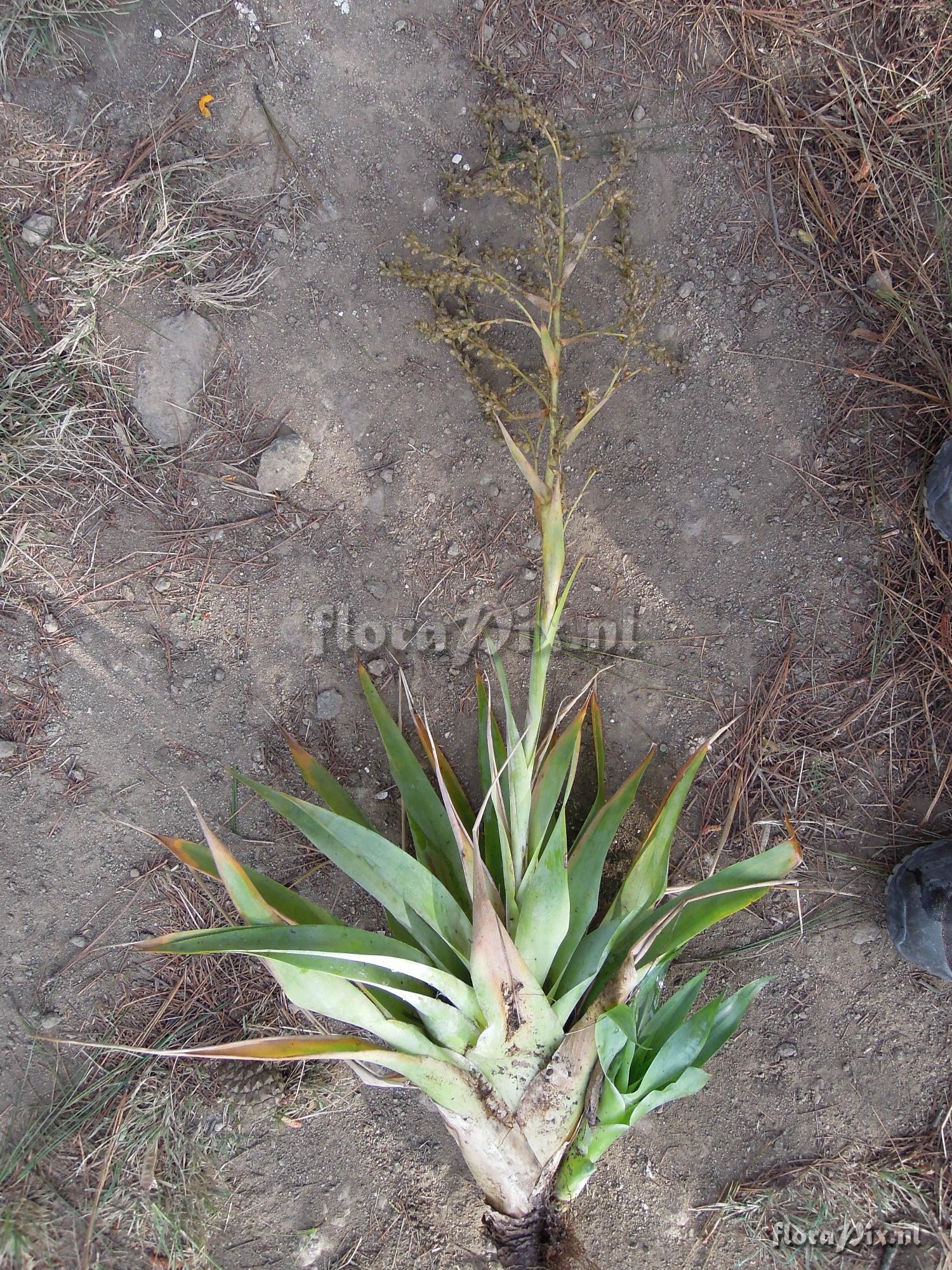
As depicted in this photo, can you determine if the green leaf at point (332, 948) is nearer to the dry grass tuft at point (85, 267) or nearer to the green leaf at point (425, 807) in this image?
the green leaf at point (425, 807)

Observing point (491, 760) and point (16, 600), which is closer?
point (491, 760)

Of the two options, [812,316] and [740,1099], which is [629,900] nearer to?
[740,1099]

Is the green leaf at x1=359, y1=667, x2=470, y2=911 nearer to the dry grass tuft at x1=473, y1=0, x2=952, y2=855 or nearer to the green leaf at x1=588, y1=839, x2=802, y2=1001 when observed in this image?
the green leaf at x1=588, y1=839, x2=802, y2=1001

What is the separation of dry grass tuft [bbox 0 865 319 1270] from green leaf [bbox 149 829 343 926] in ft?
1.49

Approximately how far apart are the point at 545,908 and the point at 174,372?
69.1 inches

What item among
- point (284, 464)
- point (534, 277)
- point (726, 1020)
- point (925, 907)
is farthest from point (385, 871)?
point (534, 277)

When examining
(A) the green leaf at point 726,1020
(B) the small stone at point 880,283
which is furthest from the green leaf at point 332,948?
(B) the small stone at point 880,283

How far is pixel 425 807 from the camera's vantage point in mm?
1996

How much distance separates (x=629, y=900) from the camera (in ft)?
6.38

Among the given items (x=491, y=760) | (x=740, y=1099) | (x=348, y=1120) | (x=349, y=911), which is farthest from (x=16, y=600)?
(x=740, y=1099)

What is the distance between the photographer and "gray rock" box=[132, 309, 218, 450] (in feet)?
7.29

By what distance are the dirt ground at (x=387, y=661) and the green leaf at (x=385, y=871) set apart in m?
0.44

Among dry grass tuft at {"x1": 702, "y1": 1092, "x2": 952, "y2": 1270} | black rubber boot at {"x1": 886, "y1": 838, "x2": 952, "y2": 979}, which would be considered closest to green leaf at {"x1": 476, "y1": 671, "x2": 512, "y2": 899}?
black rubber boot at {"x1": 886, "y1": 838, "x2": 952, "y2": 979}

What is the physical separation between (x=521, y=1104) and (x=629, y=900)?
0.55 m
